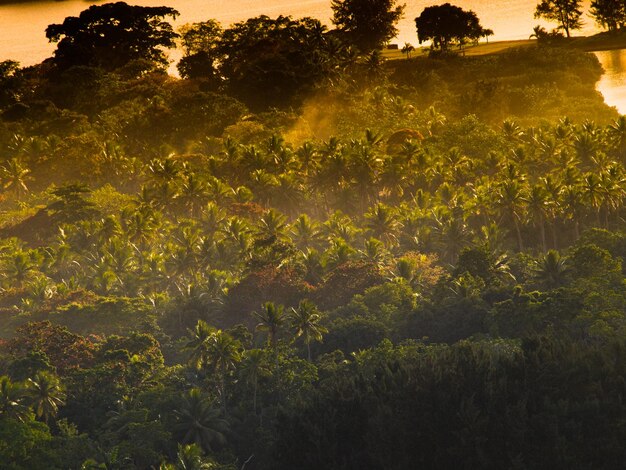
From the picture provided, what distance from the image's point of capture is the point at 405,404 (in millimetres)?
85875

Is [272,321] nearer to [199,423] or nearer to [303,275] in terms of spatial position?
[199,423]

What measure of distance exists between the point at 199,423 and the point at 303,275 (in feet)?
120

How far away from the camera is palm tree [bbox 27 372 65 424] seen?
95.1 meters

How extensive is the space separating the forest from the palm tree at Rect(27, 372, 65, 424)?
16 centimetres

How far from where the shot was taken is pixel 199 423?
92.4 m

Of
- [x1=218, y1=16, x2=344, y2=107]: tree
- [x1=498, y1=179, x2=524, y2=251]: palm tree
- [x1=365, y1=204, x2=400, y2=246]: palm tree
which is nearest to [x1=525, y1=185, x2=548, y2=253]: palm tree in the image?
[x1=498, y1=179, x2=524, y2=251]: palm tree

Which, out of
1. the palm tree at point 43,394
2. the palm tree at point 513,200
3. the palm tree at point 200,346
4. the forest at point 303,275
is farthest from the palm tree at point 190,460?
the palm tree at point 513,200

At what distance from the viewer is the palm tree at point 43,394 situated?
95125 millimetres

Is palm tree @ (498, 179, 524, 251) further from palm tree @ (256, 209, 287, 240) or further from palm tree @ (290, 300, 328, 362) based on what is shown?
palm tree @ (290, 300, 328, 362)

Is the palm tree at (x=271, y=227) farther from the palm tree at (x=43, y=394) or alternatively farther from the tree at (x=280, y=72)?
the tree at (x=280, y=72)

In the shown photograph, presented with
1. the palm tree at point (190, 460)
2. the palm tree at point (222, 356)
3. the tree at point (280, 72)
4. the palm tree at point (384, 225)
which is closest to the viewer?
the palm tree at point (190, 460)

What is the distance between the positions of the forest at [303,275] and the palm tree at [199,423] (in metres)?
0.16

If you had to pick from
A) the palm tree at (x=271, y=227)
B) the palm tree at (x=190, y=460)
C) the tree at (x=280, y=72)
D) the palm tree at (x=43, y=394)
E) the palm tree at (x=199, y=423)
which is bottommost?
the palm tree at (x=199, y=423)

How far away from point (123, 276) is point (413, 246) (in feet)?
99.0
